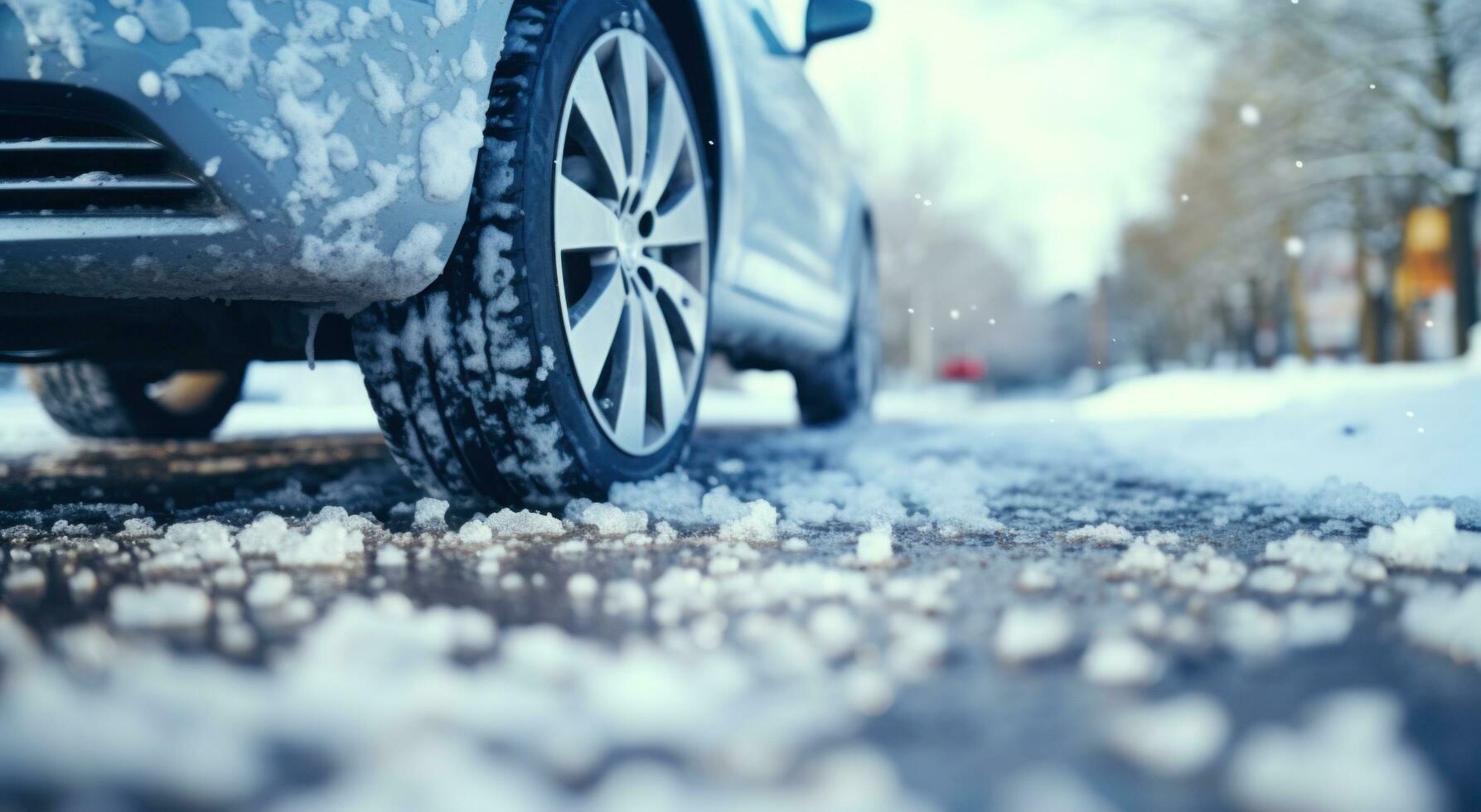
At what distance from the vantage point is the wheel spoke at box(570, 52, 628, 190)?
6.68 feet

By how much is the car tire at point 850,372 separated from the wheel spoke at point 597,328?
7.54 ft

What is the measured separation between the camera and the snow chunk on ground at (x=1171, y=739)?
31.5 inches

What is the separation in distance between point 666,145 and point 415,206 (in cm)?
78

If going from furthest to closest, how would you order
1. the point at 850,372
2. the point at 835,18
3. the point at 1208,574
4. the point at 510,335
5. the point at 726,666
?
1. the point at 850,372
2. the point at 835,18
3. the point at 510,335
4. the point at 1208,574
5. the point at 726,666

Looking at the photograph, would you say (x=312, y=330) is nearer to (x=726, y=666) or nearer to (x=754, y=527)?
(x=754, y=527)

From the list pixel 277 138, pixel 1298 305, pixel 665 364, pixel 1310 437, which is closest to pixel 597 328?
pixel 665 364

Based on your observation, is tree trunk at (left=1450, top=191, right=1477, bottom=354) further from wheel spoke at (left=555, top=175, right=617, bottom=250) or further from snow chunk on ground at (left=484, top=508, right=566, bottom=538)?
snow chunk on ground at (left=484, top=508, right=566, bottom=538)

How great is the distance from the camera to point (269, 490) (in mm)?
2631

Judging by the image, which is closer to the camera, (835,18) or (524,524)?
(524,524)

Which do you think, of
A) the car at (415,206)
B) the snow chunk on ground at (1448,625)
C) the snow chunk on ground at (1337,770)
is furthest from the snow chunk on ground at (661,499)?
the snow chunk on ground at (1337,770)

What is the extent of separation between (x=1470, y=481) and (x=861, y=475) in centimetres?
134

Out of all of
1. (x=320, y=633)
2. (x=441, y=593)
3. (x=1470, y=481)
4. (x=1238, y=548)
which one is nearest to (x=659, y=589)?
(x=441, y=593)

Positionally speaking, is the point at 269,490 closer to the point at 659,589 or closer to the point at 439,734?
the point at 659,589

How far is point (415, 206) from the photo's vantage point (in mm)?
1700
